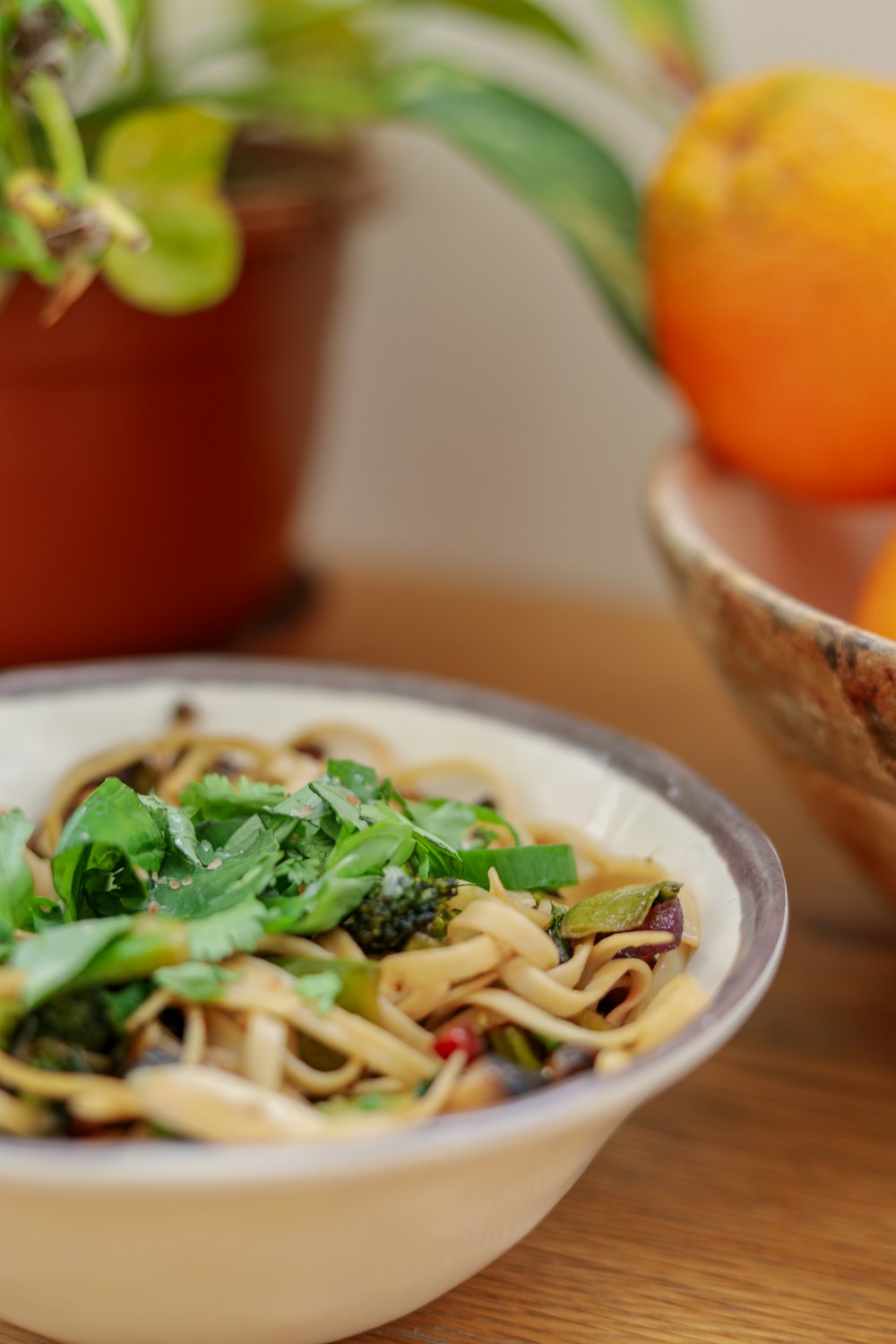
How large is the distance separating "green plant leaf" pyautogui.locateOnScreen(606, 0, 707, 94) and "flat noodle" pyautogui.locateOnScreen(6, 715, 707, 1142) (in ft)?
1.78

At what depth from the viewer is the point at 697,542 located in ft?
2.12

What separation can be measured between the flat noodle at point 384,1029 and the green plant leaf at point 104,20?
0.37 metres

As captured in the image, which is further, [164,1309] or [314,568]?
[314,568]

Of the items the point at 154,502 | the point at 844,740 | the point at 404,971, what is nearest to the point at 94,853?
the point at 404,971

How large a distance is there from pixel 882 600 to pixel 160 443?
0.46 meters

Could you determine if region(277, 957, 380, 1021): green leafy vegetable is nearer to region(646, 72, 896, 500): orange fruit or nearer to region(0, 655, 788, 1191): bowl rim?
region(0, 655, 788, 1191): bowl rim

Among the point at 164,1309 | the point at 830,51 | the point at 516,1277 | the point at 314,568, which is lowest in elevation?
the point at 314,568

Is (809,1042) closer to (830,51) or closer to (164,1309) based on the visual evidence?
(164,1309)

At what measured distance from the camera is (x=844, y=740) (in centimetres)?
56

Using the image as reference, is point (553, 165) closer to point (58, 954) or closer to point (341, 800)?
point (341, 800)

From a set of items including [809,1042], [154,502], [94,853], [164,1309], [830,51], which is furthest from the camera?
[830,51]

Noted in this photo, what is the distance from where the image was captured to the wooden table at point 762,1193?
0.50m

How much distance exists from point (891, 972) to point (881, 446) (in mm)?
270

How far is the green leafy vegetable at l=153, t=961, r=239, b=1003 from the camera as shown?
448 mm
